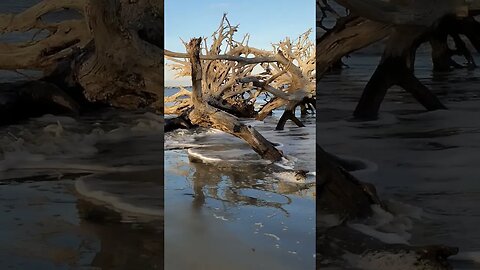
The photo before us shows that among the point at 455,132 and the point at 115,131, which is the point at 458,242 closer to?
the point at 455,132

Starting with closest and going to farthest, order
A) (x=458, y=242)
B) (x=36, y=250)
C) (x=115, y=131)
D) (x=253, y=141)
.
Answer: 1. (x=458, y=242)
2. (x=36, y=250)
3. (x=115, y=131)
4. (x=253, y=141)

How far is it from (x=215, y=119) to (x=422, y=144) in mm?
1820

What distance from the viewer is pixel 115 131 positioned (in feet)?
6.88

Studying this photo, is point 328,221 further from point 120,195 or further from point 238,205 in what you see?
point 120,195

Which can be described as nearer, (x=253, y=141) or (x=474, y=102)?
(x=474, y=102)

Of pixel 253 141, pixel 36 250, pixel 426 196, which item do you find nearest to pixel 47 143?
pixel 36 250

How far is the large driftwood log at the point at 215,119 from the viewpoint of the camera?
3.09m

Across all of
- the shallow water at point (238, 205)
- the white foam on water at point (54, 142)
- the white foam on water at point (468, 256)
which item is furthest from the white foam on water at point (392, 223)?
the white foam on water at point (54, 142)

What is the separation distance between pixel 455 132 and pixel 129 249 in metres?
1.54

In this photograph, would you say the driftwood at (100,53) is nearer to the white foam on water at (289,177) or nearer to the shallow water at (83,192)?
the shallow water at (83,192)

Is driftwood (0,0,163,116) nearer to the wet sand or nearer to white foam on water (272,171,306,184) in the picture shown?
the wet sand

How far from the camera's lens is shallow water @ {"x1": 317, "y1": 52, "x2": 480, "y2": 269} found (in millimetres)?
1860

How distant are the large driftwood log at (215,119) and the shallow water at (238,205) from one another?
75 millimetres

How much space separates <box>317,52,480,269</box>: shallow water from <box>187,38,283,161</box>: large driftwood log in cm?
115
